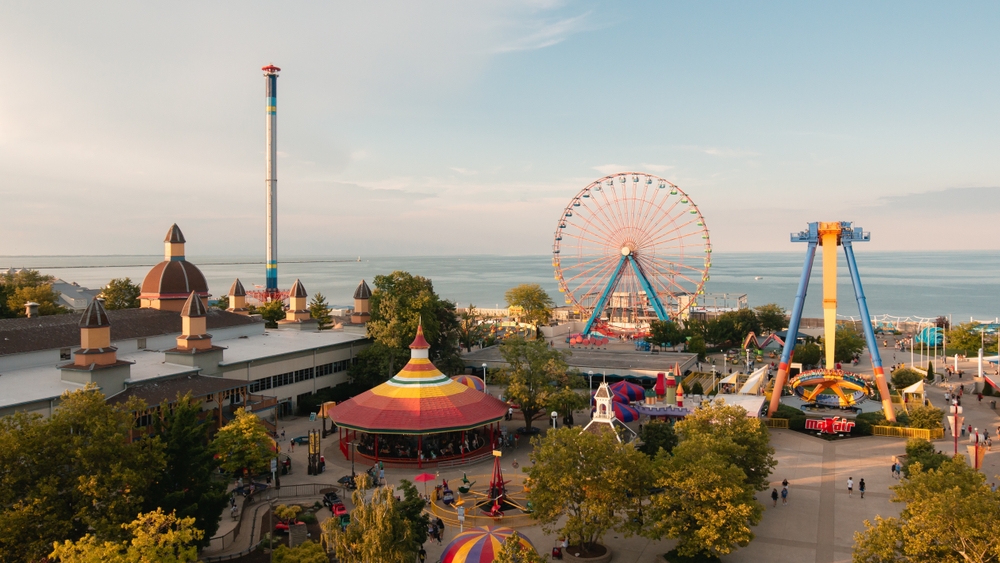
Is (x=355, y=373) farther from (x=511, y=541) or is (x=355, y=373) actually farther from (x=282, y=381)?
(x=511, y=541)

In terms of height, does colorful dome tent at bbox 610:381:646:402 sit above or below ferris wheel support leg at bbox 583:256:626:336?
below

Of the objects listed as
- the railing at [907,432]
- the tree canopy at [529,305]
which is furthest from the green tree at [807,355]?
the tree canopy at [529,305]

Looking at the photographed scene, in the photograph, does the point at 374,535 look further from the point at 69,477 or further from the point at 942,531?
the point at 942,531

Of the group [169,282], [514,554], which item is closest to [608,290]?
[169,282]

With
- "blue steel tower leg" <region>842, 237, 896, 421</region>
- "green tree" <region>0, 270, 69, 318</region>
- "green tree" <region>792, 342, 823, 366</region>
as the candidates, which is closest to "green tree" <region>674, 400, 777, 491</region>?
"blue steel tower leg" <region>842, 237, 896, 421</region>

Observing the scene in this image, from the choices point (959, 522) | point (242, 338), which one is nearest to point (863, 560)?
point (959, 522)

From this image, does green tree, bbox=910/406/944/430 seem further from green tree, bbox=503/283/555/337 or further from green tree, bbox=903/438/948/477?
green tree, bbox=503/283/555/337
